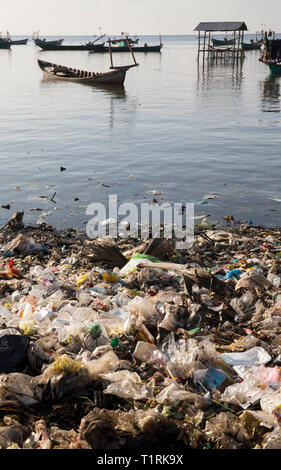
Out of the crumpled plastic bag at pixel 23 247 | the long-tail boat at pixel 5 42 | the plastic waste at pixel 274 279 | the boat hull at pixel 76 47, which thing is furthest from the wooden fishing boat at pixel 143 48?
the plastic waste at pixel 274 279

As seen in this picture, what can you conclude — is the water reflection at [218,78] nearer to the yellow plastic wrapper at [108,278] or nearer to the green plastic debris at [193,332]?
the yellow plastic wrapper at [108,278]

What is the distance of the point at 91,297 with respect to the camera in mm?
4680

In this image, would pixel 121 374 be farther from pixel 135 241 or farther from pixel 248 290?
pixel 135 241

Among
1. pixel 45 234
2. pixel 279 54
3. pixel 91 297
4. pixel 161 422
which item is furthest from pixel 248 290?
pixel 279 54

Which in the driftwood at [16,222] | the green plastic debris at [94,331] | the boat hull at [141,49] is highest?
the boat hull at [141,49]

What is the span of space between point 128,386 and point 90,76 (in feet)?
98.1

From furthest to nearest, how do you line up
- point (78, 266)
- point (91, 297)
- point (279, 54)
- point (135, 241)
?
1. point (279, 54)
2. point (135, 241)
3. point (78, 266)
4. point (91, 297)

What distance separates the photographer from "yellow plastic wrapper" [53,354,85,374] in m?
3.17

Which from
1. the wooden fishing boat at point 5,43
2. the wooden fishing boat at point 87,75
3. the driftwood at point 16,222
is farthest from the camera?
the wooden fishing boat at point 5,43

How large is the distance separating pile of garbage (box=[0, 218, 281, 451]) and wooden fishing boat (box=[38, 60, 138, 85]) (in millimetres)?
24608

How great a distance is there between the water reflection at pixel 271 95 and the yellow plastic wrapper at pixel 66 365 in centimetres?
1911

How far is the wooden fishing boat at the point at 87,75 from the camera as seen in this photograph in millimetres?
29180

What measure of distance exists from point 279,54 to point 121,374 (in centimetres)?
4038

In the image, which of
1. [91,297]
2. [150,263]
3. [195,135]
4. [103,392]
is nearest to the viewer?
[103,392]
